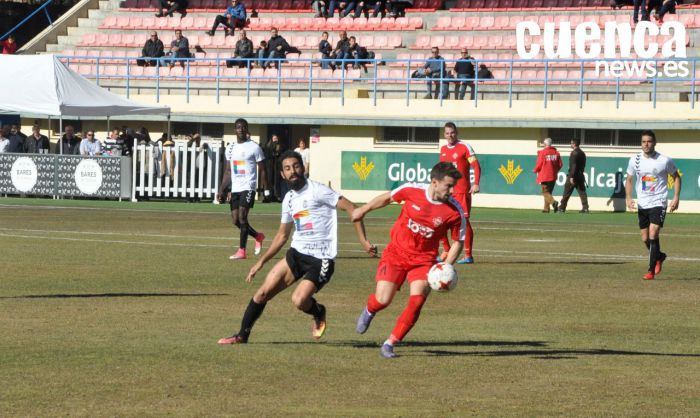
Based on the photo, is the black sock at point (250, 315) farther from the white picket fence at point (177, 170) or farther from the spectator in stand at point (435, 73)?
the spectator in stand at point (435, 73)

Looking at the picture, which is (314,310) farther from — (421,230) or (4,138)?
(4,138)

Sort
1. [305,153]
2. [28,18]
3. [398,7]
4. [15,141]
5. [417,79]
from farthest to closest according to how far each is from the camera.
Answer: [28,18] → [398,7] → [15,141] → [305,153] → [417,79]

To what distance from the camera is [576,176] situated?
1489 inches

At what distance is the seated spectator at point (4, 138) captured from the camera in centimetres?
4200

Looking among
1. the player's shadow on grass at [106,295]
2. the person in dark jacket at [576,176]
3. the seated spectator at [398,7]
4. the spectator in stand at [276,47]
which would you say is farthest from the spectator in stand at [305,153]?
the player's shadow on grass at [106,295]

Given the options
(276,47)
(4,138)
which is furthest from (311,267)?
(276,47)

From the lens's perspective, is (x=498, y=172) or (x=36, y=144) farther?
(x=36, y=144)

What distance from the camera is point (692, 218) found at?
3534cm

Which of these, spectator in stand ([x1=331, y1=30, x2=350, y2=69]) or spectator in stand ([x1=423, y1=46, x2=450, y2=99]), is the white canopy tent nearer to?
spectator in stand ([x1=331, y1=30, x2=350, y2=69])

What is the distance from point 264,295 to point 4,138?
106ft

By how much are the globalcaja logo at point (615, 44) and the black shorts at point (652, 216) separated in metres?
21.2

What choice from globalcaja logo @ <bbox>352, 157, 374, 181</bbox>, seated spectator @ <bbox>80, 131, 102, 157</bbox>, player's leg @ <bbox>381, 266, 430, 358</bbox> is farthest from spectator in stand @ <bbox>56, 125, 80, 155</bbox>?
player's leg @ <bbox>381, 266, 430, 358</bbox>

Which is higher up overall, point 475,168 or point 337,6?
point 337,6

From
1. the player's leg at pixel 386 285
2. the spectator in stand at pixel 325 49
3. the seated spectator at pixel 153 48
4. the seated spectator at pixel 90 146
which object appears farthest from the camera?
the seated spectator at pixel 153 48
